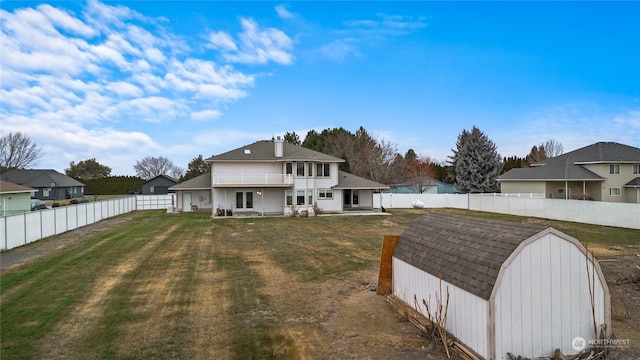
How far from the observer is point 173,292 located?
9992mm

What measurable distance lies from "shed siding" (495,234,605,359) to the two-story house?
25636 mm

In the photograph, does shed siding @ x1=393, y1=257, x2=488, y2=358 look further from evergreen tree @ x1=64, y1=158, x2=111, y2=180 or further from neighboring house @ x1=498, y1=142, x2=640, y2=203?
evergreen tree @ x1=64, y1=158, x2=111, y2=180

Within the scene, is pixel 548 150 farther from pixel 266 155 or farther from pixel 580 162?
pixel 266 155

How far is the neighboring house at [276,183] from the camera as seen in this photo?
31.8 meters

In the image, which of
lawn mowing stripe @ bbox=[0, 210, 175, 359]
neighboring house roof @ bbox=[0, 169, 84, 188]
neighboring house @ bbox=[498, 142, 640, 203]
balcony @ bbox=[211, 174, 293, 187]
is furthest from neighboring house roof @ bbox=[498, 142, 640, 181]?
neighboring house roof @ bbox=[0, 169, 84, 188]

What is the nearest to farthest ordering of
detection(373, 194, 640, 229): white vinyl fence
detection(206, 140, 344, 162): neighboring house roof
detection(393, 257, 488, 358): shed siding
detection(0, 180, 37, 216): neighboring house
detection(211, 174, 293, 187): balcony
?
detection(393, 257, 488, 358): shed siding
detection(373, 194, 640, 229): white vinyl fence
detection(0, 180, 37, 216): neighboring house
detection(211, 174, 293, 187): balcony
detection(206, 140, 344, 162): neighboring house roof

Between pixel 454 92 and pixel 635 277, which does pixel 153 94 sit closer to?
pixel 454 92

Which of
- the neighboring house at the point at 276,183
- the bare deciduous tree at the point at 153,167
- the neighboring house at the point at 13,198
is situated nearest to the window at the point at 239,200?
the neighboring house at the point at 276,183

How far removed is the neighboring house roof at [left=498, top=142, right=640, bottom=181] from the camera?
3394 cm

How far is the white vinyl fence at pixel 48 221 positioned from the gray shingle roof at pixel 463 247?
1742 centimetres

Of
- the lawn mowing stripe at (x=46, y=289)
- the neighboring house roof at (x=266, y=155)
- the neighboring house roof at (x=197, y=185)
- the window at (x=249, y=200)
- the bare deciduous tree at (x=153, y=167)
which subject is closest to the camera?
the lawn mowing stripe at (x=46, y=289)

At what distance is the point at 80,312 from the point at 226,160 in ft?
79.5

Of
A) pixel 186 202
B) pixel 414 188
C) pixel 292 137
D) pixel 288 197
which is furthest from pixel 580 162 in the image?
pixel 292 137

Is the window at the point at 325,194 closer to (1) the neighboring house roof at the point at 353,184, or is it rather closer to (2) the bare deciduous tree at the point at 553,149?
(1) the neighboring house roof at the point at 353,184
